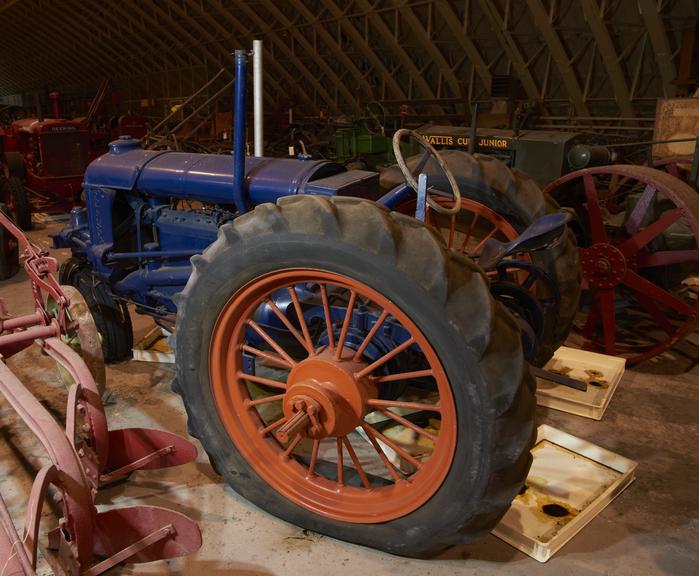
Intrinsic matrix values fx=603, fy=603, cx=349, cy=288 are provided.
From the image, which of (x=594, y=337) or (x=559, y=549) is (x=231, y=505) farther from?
(x=594, y=337)

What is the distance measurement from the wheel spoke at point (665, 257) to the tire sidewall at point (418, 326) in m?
2.33

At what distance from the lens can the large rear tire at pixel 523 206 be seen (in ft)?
9.51

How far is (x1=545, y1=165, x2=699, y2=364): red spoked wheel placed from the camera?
11.1ft

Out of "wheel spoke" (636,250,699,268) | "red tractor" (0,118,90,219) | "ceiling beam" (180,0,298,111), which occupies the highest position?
"ceiling beam" (180,0,298,111)

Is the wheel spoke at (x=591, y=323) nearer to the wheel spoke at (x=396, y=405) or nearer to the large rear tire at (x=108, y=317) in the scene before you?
the wheel spoke at (x=396, y=405)

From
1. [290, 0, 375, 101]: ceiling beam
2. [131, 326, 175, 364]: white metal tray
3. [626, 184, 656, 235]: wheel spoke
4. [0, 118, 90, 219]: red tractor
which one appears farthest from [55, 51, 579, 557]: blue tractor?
[290, 0, 375, 101]: ceiling beam

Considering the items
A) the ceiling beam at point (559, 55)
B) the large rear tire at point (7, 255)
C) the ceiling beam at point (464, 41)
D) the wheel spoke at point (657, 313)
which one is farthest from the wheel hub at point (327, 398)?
the ceiling beam at point (464, 41)

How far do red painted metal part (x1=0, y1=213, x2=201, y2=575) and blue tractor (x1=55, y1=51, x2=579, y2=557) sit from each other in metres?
0.31

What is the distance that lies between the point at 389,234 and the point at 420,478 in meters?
0.79

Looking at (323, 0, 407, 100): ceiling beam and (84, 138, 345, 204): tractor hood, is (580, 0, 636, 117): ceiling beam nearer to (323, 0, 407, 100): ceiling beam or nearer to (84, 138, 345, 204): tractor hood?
(323, 0, 407, 100): ceiling beam

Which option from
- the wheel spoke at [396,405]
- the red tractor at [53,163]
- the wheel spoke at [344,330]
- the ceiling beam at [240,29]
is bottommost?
the wheel spoke at [396,405]

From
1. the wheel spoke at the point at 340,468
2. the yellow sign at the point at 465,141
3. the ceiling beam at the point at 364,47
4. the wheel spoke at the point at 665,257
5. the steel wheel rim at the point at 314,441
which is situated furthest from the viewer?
the ceiling beam at the point at 364,47

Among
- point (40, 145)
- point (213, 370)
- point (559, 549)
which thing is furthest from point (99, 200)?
point (40, 145)

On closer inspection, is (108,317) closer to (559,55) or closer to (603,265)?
(603,265)
